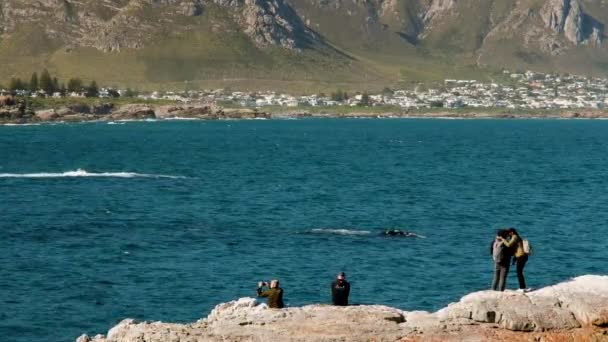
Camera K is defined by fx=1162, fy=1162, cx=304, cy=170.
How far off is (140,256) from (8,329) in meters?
18.1

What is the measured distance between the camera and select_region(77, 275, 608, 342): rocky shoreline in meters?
30.1

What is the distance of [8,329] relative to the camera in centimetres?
4647

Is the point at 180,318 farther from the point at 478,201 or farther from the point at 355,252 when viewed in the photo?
the point at 478,201

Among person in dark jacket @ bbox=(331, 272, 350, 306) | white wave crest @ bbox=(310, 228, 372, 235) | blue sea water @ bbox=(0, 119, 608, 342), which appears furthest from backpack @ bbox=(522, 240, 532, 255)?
white wave crest @ bbox=(310, 228, 372, 235)

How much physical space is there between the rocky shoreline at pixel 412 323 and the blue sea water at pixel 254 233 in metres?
15.6

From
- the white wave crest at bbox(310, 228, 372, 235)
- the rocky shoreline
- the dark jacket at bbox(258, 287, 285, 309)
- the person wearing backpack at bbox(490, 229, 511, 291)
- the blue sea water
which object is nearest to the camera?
the rocky shoreline

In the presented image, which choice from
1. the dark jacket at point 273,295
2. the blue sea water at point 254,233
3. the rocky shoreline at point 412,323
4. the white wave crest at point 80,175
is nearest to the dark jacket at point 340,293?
the dark jacket at point 273,295

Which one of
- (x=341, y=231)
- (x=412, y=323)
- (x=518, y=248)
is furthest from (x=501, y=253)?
(x=341, y=231)

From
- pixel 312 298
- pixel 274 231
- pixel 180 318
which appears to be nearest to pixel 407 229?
pixel 274 231

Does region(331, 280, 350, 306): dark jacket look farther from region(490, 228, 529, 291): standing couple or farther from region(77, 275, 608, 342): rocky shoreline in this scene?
region(490, 228, 529, 291): standing couple

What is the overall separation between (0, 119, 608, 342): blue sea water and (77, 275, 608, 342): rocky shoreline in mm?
15609

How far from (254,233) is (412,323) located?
45424 millimetres

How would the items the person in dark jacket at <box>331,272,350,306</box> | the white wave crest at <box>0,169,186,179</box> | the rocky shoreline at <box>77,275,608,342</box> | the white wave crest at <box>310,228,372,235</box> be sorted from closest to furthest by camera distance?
the rocky shoreline at <box>77,275,608,342</box>
the person in dark jacket at <box>331,272,350,306</box>
the white wave crest at <box>310,228,372,235</box>
the white wave crest at <box>0,169,186,179</box>

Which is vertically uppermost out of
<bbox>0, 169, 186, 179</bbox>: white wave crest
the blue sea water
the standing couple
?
the standing couple
